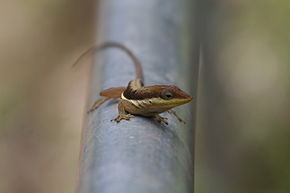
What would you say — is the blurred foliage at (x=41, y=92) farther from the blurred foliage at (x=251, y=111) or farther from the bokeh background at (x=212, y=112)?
the blurred foliage at (x=251, y=111)

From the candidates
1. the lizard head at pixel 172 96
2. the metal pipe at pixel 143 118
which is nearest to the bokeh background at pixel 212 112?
the lizard head at pixel 172 96

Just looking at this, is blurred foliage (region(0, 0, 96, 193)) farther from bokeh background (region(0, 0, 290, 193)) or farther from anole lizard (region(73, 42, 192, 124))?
anole lizard (region(73, 42, 192, 124))

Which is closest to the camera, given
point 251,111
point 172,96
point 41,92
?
point 172,96

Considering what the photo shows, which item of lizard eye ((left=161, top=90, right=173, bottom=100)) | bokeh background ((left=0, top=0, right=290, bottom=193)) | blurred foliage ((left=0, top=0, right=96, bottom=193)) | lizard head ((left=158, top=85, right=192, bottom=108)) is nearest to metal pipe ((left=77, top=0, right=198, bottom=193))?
lizard head ((left=158, top=85, right=192, bottom=108))

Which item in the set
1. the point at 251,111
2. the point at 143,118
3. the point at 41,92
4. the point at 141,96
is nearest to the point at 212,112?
the point at 251,111

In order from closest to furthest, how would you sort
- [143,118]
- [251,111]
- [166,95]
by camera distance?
[143,118] < [166,95] < [251,111]

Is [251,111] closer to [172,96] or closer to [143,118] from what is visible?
[172,96]

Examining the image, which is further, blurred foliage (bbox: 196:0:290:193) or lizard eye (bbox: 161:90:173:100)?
blurred foliage (bbox: 196:0:290:193)

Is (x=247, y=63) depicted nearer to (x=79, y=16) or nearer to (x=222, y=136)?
(x=222, y=136)
